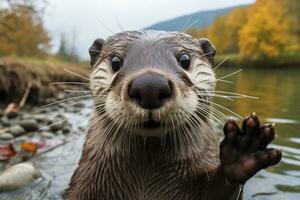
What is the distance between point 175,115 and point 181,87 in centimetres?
17

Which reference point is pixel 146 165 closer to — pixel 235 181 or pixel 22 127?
pixel 235 181

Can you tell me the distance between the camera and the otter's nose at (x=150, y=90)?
8.15 ft

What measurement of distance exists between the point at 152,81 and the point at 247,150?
24.0 inches

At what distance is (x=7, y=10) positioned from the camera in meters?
13.9

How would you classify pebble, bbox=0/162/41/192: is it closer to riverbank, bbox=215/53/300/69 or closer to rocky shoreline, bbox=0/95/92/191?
rocky shoreline, bbox=0/95/92/191

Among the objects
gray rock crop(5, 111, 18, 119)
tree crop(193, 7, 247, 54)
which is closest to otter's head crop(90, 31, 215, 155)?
gray rock crop(5, 111, 18, 119)

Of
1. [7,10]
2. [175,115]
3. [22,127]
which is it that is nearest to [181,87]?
[175,115]

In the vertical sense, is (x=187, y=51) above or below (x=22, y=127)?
above

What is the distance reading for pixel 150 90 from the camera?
247 centimetres

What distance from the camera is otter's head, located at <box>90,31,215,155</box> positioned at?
2555 millimetres

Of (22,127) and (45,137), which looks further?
(22,127)

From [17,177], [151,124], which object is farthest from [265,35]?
[151,124]

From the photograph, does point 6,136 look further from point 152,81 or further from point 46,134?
point 152,81

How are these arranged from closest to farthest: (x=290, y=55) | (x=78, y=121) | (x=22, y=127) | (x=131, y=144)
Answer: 1. (x=131, y=144)
2. (x=22, y=127)
3. (x=78, y=121)
4. (x=290, y=55)
